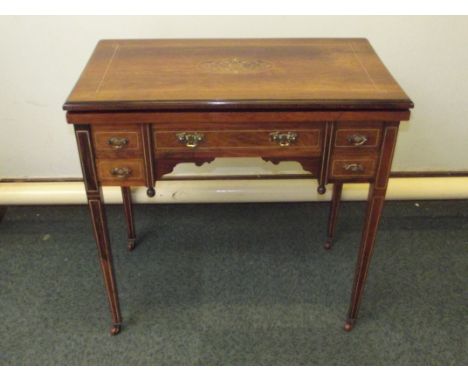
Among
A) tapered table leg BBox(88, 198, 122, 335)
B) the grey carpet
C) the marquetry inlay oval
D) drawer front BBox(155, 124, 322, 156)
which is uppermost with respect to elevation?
the marquetry inlay oval

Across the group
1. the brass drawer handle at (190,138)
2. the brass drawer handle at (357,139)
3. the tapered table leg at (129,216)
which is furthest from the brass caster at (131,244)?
the brass drawer handle at (357,139)

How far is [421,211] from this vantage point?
2236 millimetres

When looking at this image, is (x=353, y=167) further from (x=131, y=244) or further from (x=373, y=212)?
(x=131, y=244)

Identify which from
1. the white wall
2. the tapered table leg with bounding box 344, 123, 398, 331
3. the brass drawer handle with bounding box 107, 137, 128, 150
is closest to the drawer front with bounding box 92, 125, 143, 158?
the brass drawer handle with bounding box 107, 137, 128, 150

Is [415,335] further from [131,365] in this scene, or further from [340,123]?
[131,365]

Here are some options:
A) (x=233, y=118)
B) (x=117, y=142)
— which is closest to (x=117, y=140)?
(x=117, y=142)

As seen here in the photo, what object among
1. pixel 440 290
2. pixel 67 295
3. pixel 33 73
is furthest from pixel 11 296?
pixel 440 290

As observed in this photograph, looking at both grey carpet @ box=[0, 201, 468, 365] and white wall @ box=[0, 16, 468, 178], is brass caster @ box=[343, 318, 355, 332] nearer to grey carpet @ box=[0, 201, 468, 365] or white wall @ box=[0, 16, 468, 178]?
grey carpet @ box=[0, 201, 468, 365]

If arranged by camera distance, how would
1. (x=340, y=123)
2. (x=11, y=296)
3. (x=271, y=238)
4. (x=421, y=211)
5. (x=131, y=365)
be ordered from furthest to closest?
(x=421, y=211)
(x=271, y=238)
(x=11, y=296)
(x=131, y=365)
(x=340, y=123)

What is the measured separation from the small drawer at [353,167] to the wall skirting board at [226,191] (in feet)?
2.50

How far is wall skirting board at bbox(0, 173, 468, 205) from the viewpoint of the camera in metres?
2.12

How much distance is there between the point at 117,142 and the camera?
→ 50.5 inches

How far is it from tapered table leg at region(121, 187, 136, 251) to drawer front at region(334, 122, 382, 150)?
3.10 ft
